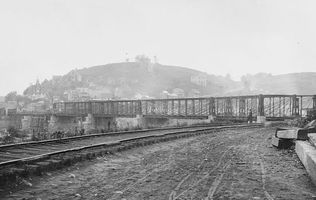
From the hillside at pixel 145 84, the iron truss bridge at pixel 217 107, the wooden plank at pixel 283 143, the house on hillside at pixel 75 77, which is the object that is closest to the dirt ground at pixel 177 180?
the wooden plank at pixel 283 143

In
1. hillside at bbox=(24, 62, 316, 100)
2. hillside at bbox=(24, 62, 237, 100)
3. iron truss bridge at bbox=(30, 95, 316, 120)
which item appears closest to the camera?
iron truss bridge at bbox=(30, 95, 316, 120)

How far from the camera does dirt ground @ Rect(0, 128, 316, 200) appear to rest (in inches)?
180

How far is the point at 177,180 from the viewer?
558 cm

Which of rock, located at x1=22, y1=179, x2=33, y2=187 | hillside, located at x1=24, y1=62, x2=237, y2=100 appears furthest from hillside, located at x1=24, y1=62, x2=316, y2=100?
rock, located at x1=22, y1=179, x2=33, y2=187

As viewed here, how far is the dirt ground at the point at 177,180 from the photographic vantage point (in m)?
4.57

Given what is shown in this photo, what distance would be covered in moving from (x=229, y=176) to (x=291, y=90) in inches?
5764

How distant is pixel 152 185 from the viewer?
205 inches

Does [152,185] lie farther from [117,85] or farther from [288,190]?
[117,85]

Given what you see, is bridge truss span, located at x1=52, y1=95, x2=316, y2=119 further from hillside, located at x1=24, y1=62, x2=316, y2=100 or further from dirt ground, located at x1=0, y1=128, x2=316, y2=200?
hillside, located at x1=24, y1=62, x2=316, y2=100

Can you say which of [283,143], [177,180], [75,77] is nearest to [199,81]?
[75,77]

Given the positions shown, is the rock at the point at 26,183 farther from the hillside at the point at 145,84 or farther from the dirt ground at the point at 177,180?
the hillside at the point at 145,84

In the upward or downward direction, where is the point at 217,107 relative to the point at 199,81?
downward

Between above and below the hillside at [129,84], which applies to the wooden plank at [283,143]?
below

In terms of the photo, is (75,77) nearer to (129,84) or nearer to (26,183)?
(129,84)
